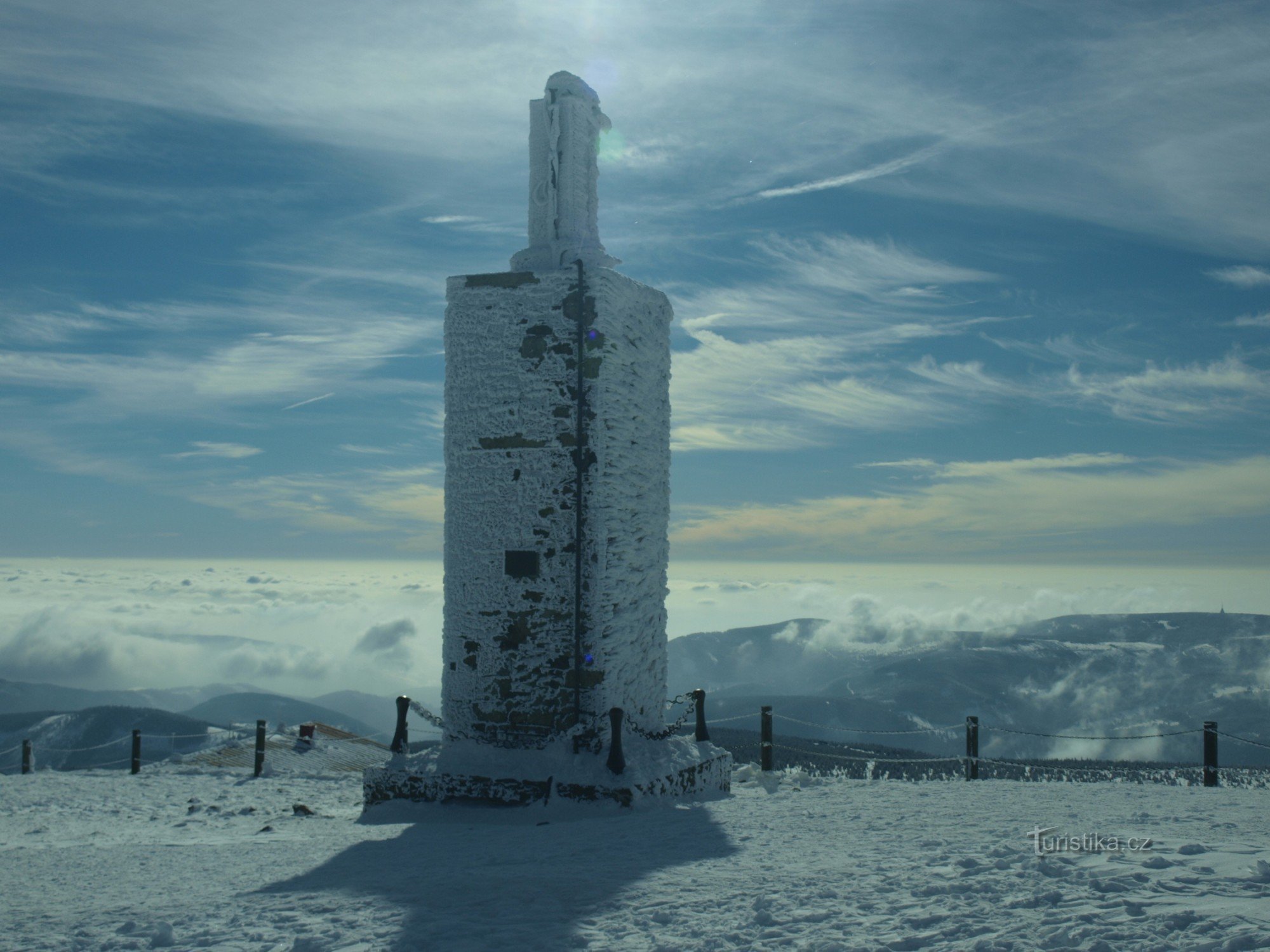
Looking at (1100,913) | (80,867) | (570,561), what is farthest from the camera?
(570,561)

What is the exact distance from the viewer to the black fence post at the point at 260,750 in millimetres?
14969

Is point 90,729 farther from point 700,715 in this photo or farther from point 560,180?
point 560,180

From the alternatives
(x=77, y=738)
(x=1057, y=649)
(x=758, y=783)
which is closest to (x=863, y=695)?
(x=1057, y=649)

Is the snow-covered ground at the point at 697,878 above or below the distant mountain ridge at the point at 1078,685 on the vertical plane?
above

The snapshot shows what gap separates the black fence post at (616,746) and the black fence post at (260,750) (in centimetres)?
869

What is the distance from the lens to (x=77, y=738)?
8862 centimetres

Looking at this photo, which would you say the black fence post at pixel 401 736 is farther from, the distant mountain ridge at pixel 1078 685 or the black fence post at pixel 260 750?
the distant mountain ridge at pixel 1078 685

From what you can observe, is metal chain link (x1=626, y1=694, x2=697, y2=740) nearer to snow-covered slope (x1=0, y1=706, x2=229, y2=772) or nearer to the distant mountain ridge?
snow-covered slope (x1=0, y1=706, x2=229, y2=772)

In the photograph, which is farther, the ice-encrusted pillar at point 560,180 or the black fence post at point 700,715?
the black fence post at point 700,715

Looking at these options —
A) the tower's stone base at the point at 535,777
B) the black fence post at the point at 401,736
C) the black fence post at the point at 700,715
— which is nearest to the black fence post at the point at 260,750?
the black fence post at the point at 401,736

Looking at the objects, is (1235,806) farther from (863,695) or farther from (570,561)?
(863,695)

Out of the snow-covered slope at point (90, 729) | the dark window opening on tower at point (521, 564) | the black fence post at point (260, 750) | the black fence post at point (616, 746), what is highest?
the dark window opening on tower at point (521, 564)

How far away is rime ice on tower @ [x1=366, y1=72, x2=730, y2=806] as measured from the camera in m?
9.40

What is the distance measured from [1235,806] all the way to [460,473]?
8.49m
